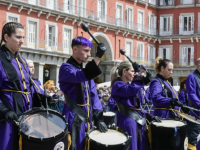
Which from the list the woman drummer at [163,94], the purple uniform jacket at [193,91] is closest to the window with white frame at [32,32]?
the purple uniform jacket at [193,91]

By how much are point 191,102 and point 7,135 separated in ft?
14.0

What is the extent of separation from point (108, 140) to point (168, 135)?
1612mm

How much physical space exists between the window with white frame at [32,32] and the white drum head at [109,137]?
2243 cm

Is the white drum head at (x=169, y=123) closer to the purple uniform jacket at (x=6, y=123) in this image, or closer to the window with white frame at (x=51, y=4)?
the purple uniform jacket at (x=6, y=123)

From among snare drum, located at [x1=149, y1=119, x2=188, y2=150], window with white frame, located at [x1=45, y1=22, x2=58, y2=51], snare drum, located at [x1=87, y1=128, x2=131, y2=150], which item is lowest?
snare drum, located at [x1=149, y1=119, x2=188, y2=150]

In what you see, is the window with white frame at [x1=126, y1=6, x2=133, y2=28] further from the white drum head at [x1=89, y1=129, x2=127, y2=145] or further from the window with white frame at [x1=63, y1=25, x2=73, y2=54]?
the white drum head at [x1=89, y1=129, x2=127, y2=145]

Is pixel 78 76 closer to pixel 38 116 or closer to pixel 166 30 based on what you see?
pixel 38 116

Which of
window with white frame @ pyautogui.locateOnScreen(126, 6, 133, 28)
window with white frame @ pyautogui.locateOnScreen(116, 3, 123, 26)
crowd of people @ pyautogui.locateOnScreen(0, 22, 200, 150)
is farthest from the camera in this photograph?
window with white frame @ pyautogui.locateOnScreen(126, 6, 133, 28)

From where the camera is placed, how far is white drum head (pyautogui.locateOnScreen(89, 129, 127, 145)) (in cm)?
442

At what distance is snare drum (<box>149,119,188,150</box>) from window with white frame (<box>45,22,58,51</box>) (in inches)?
882

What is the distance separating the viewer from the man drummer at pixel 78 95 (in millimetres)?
4605

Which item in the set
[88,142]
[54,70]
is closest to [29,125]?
[88,142]

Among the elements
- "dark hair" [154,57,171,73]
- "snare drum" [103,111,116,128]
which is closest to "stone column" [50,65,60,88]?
"snare drum" [103,111,116,128]

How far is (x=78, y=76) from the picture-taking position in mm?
4438
